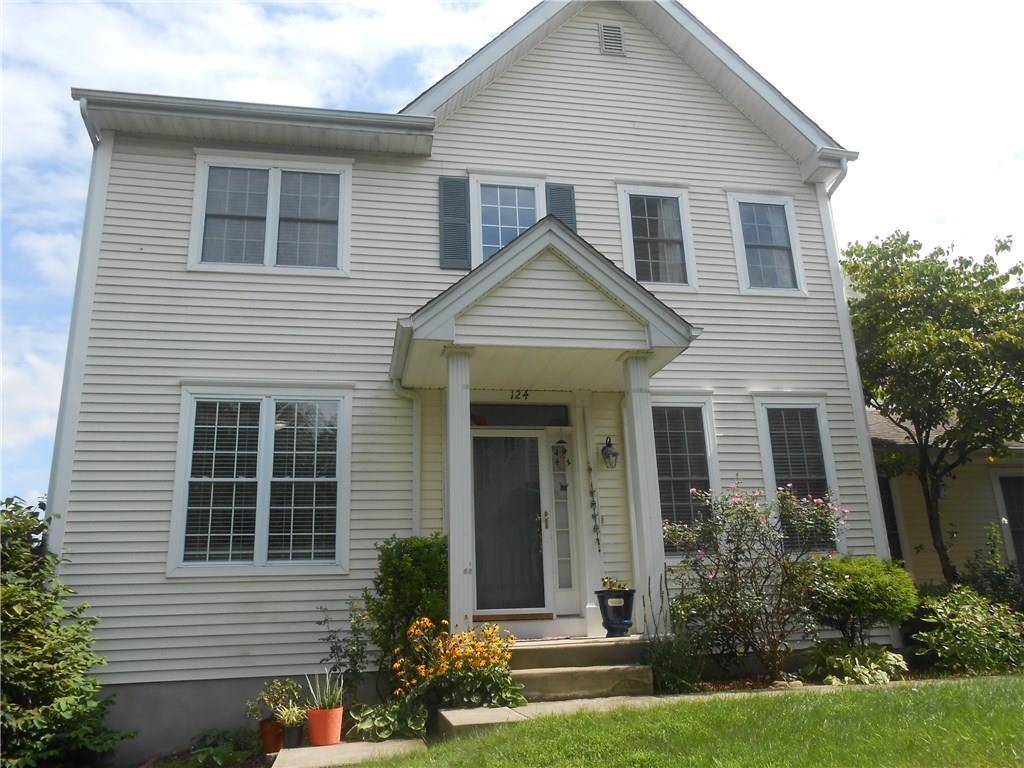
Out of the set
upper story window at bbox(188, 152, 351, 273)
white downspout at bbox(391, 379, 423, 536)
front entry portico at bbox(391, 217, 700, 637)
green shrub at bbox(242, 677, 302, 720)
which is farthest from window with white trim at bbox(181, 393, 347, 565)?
upper story window at bbox(188, 152, 351, 273)

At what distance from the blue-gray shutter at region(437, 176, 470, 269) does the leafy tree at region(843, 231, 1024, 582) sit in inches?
226

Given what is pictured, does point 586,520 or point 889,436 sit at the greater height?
point 889,436

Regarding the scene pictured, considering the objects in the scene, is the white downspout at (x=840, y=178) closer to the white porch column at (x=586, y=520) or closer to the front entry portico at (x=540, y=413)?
the front entry portico at (x=540, y=413)

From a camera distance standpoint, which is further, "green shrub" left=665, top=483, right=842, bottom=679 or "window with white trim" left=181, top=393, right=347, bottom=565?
"window with white trim" left=181, top=393, right=347, bottom=565

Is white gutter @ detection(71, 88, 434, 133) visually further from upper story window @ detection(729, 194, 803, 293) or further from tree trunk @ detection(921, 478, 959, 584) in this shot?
tree trunk @ detection(921, 478, 959, 584)

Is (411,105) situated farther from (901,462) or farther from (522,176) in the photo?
(901,462)

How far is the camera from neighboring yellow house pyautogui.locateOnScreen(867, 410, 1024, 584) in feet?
37.8

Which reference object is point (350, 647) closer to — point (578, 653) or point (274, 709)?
point (274, 709)

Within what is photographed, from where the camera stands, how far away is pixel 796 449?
9.66 meters

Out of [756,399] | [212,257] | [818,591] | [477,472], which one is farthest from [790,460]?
[212,257]

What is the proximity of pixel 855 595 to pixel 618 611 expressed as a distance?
2589 mm

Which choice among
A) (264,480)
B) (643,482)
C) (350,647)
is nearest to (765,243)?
(643,482)

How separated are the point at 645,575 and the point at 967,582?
585cm

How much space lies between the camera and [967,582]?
10.3 meters
